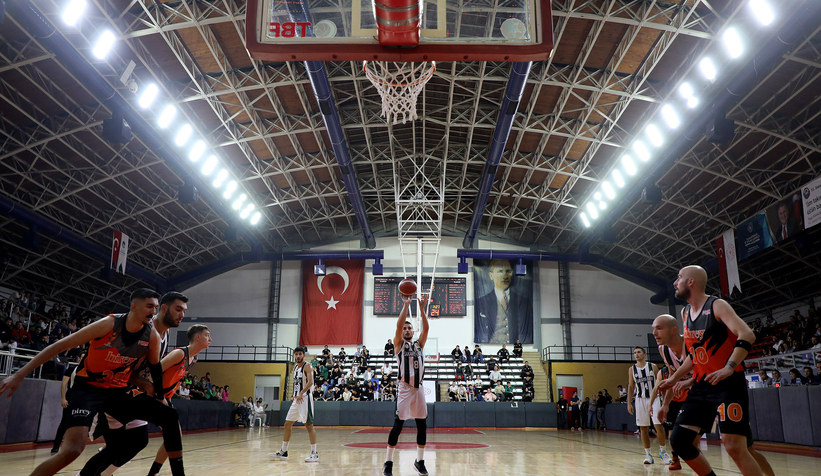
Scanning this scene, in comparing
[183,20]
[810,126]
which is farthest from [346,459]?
[810,126]

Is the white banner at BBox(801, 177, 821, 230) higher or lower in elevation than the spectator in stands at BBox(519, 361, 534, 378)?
higher

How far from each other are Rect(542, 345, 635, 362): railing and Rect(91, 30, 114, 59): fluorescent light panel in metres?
24.4

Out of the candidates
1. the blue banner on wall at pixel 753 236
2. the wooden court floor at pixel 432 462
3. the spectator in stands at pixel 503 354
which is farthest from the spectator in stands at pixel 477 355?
the wooden court floor at pixel 432 462

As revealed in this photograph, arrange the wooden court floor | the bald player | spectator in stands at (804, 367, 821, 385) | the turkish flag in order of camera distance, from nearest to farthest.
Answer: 1. the bald player
2. the wooden court floor
3. spectator in stands at (804, 367, 821, 385)
4. the turkish flag

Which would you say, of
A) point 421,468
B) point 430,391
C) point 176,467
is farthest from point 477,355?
point 176,467

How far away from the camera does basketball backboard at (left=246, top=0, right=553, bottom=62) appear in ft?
22.1

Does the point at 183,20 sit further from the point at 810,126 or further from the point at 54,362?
the point at 810,126

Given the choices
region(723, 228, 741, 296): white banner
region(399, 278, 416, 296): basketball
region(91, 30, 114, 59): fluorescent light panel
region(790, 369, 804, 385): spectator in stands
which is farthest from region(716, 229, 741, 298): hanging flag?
region(91, 30, 114, 59): fluorescent light panel

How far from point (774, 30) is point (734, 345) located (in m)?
11.0

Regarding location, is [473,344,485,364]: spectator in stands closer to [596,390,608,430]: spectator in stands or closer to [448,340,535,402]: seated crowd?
[448,340,535,402]: seated crowd

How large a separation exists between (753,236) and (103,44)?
2023 cm

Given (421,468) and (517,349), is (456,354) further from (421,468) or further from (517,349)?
(421,468)

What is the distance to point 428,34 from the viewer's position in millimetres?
6789

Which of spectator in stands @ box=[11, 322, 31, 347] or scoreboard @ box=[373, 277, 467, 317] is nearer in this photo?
spectator in stands @ box=[11, 322, 31, 347]
